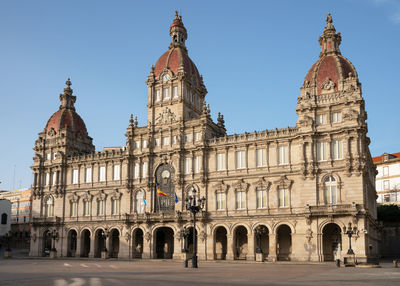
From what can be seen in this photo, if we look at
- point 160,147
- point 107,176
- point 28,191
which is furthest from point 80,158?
point 28,191

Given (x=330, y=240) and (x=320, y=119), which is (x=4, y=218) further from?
(x=320, y=119)

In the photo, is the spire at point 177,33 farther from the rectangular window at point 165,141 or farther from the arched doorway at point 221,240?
the arched doorway at point 221,240

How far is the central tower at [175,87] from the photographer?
7738 cm

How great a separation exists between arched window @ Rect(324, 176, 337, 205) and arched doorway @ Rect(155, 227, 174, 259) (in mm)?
27558

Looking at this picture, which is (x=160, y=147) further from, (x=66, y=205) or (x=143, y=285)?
(x=143, y=285)

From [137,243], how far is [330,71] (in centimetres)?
4310

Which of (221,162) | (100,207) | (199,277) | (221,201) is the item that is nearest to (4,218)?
(100,207)

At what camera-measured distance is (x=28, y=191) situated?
129 metres

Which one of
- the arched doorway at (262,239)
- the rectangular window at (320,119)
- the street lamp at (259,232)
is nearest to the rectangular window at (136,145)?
the arched doorway at (262,239)

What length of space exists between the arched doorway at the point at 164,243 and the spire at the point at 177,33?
33.9m

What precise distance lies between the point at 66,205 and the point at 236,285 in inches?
2580

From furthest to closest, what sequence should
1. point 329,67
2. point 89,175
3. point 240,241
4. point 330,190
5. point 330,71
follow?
1. point 89,175
2. point 240,241
3. point 329,67
4. point 330,71
5. point 330,190

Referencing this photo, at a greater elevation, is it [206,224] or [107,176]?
[107,176]

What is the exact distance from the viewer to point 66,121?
90.4 m
